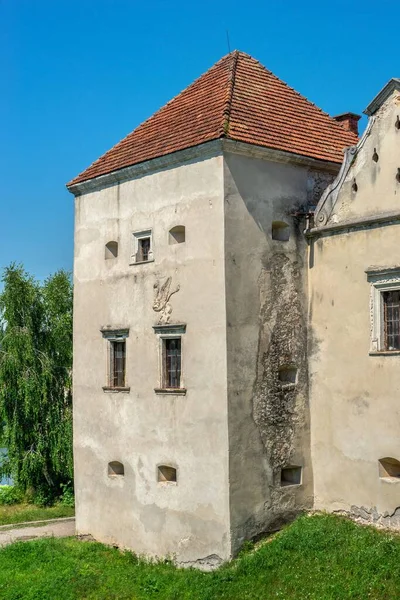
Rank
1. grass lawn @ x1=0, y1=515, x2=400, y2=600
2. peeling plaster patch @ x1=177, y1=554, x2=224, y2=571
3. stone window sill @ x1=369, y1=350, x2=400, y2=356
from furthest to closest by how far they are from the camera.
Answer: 1. peeling plaster patch @ x1=177, y1=554, x2=224, y2=571
2. stone window sill @ x1=369, y1=350, x2=400, y2=356
3. grass lawn @ x1=0, y1=515, x2=400, y2=600

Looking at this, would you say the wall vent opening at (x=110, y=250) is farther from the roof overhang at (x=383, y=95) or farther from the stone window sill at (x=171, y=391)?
the roof overhang at (x=383, y=95)

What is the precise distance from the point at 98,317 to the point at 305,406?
5770 mm

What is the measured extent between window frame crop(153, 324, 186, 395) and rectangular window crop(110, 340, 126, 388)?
1.52 metres

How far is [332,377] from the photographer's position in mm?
15469

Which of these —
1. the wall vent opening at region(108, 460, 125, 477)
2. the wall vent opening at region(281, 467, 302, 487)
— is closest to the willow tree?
the wall vent opening at region(108, 460, 125, 477)

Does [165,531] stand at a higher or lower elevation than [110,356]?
lower

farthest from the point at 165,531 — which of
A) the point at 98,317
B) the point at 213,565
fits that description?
the point at 98,317

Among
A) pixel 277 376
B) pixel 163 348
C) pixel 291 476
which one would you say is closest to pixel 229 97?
pixel 163 348

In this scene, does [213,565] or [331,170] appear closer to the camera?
[213,565]

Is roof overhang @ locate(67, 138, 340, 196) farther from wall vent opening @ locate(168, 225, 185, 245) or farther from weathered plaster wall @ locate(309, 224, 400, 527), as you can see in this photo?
weathered plaster wall @ locate(309, 224, 400, 527)

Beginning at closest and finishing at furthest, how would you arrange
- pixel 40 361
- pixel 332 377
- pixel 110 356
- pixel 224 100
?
pixel 332 377
pixel 224 100
pixel 110 356
pixel 40 361

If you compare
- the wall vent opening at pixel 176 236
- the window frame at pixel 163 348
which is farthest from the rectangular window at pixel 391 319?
the wall vent opening at pixel 176 236

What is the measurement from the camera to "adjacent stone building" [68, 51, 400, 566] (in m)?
14.8

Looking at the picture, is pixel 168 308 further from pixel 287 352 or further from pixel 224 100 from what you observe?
pixel 224 100
